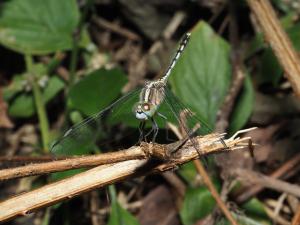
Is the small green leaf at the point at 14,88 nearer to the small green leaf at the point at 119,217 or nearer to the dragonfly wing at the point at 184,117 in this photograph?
the small green leaf at the point at 119,217

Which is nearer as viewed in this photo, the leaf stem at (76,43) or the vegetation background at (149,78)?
the vegetation background at (149,78)

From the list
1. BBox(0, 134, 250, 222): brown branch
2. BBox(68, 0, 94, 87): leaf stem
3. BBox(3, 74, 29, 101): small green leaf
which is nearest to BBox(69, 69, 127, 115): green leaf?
BBox(68, 0, 94, 87): leaf stem

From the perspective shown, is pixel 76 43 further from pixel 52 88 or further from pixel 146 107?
pixel 146 107

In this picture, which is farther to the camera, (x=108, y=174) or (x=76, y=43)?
(x=76, y=43)

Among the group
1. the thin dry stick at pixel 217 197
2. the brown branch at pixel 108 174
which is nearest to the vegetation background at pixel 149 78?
the thin dry stick at pixel 217 197

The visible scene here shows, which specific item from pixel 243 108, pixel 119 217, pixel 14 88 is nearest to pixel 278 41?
pixel 243 108

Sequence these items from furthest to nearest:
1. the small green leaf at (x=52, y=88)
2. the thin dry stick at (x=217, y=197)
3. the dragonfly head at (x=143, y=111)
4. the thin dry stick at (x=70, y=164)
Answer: the small green leaf at (x=52, y=88)
the thin dry stick at (x=217, y=197)
the dragonfly head at (x=143, y=111)
the thin dry stick at (x=70, y=164)

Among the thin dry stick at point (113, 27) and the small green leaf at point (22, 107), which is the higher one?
the thin dry stick at point (113, 27)
